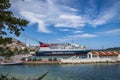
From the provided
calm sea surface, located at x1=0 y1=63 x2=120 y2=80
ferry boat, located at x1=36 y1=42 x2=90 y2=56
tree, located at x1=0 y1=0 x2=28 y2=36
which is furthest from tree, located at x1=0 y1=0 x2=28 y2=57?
ferry boat, located at x1=36 y1=42 x2=90 y2=56

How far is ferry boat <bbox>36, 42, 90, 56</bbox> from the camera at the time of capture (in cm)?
16245

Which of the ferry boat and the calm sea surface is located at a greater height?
the ferry boat

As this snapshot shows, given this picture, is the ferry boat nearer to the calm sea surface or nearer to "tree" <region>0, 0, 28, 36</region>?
the calm sea surface

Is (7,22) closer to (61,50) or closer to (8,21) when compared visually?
(8,21)

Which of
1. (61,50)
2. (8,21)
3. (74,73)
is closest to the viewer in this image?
(8,21)

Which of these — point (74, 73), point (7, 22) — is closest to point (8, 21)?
point (7, 22)

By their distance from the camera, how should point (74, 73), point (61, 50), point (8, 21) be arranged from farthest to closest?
1. point (61, 50)
2. point (74, 73)
3. point (8, 21)

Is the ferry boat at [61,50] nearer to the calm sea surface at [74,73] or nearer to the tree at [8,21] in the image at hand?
the calm sea surface at [74,73]

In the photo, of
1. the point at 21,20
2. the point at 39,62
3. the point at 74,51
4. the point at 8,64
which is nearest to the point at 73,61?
the point at 39,62

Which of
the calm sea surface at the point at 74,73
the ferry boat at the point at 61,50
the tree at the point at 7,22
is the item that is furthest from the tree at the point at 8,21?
the ferry boat at the point at 61,50

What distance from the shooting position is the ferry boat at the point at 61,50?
16245cm

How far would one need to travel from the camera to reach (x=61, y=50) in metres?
168

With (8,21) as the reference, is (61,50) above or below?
above

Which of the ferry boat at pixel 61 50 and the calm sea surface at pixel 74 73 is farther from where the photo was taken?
the ferry boat at pixel 61 50
